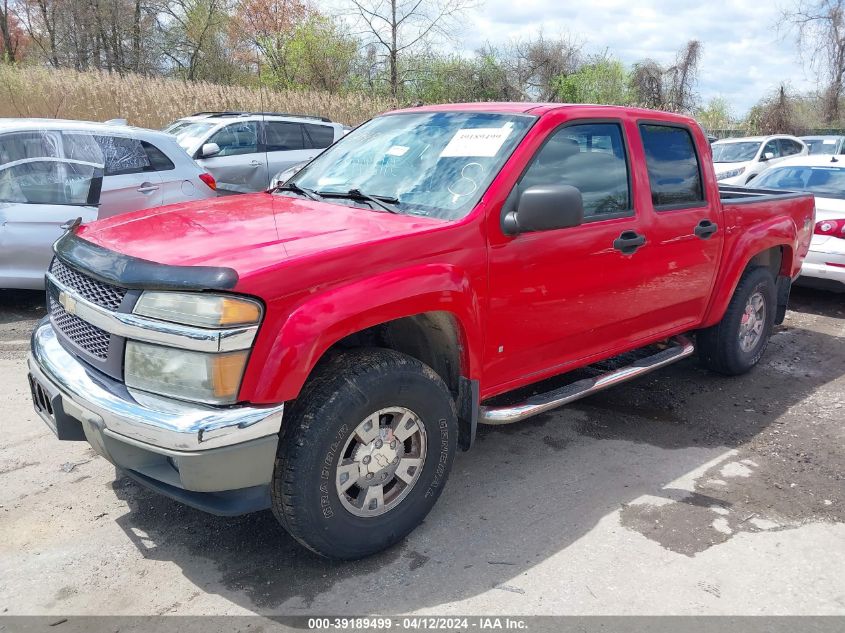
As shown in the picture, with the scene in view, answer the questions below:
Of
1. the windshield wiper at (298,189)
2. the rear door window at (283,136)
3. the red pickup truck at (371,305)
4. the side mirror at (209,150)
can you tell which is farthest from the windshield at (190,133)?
the red pickup truck at (371,305)

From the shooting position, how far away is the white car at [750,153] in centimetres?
1492

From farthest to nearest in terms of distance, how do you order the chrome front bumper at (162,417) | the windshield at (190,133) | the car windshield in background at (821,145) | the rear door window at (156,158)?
1. the car windshield in background at (821,145)
2. the windshield at (190,133)
3. the rear door window at (156,158)
4. the chrome front bumper at (162,417)

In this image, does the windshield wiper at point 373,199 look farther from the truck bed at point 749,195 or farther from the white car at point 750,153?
the white car at point 750,153

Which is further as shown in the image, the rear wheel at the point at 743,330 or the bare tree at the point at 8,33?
the bare tree at the point at 8,33

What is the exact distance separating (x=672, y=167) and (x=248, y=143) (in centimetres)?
838

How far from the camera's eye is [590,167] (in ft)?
12.9

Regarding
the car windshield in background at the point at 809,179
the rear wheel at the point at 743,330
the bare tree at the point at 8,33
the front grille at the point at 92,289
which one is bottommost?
the rear wheel at the point at 743,330

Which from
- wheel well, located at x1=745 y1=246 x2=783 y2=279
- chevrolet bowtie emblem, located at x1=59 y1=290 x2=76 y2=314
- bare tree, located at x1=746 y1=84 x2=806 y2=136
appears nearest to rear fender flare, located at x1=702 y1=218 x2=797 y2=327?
wheel well, located at x1=745 y1=246 x2=783 y2=279

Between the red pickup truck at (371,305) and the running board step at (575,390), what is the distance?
0.06 ft

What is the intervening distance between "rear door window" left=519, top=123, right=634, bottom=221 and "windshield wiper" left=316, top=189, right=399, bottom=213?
2.12 ft

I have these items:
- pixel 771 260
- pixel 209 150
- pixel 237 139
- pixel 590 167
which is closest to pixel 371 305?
pixel 590 167

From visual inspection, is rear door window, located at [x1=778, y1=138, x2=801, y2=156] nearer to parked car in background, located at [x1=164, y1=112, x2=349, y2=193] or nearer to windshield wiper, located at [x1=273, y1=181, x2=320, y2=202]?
parked car in background, located at [x1=164, y1=112, x2=349, y2=193]

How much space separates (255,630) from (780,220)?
472cm

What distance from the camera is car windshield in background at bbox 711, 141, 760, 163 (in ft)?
50.7
